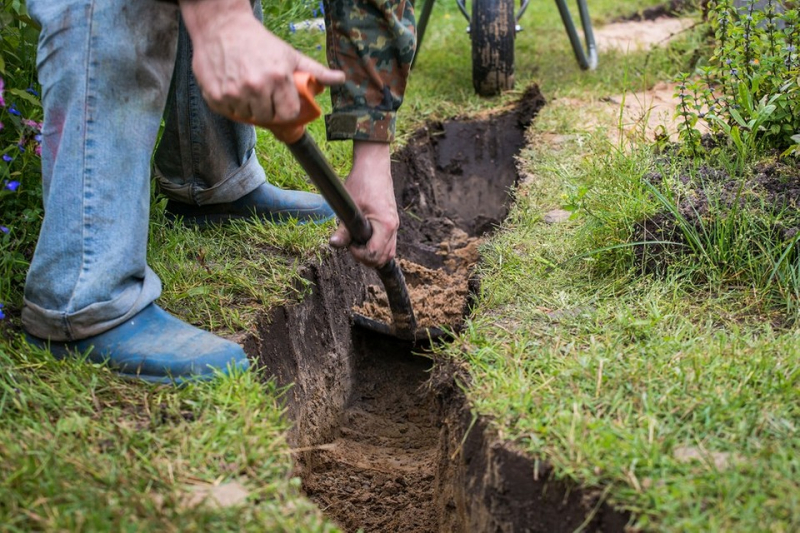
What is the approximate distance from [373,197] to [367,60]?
1.11 ft

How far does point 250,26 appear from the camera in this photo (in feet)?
4.85

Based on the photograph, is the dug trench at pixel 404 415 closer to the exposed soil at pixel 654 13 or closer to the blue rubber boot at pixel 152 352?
the blue rubber boot at pixel 152 352

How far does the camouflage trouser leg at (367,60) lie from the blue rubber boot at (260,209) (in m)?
0.58

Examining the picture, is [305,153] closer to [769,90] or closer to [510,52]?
[769,90]

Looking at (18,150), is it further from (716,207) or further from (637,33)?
(637,33)

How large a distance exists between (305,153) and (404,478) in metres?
1.00

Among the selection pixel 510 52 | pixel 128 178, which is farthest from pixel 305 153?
Result: pixel 510 52

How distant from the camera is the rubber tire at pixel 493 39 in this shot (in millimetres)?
3791

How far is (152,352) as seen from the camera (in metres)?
1.73

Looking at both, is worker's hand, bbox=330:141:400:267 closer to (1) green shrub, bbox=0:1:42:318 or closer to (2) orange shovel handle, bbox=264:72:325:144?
(2) orange shovel handle, bbox=264:72:325:144

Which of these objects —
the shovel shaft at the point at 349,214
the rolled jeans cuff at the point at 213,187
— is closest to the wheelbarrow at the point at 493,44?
the rolled jeans cuff at the point at 213,187

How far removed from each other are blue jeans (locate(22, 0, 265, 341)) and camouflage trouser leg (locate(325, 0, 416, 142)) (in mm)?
412

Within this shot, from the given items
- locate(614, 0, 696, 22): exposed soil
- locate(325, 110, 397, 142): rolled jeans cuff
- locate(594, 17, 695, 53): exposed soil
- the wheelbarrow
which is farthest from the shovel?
locate(614, 0, 696, 22): exposed soil

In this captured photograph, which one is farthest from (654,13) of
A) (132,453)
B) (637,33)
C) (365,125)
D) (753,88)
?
(132,453)
